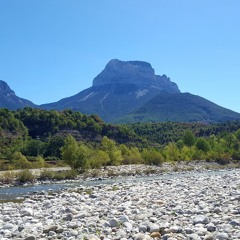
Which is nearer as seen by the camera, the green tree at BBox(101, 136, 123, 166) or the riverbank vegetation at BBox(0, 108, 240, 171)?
the riverbank vegetation at BBox(0, 108, 240, 171)

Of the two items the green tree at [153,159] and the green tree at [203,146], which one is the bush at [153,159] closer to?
the green tree at [153,159]

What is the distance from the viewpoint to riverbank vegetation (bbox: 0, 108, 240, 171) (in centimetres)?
6362

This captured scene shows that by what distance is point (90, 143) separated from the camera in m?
111

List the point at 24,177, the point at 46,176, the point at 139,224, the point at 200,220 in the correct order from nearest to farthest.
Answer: the point at 200,220 → the point at 139,224 → the point at 24,177 → the point at 46,176

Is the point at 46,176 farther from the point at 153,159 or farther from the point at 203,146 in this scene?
the point at 203,146

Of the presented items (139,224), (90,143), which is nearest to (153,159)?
(90,143)

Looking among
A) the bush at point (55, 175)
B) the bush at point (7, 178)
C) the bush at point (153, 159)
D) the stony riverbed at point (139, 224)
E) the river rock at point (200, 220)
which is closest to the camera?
→ the stony riverbed at point (139, 224)

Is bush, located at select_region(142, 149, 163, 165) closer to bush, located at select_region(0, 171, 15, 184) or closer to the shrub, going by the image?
the shrub

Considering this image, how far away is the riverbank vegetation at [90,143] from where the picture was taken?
209ft

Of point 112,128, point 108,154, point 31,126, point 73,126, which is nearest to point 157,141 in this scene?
point 112,128

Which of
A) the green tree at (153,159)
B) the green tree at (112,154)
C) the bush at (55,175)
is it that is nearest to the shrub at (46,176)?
the bush at (55,175)

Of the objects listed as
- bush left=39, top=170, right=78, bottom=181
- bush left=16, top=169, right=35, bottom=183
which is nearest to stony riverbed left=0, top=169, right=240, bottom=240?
bush left=16, top=169, right=35, bottom=183

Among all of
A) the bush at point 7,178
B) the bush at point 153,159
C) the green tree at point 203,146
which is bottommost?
the bush at point 7,178

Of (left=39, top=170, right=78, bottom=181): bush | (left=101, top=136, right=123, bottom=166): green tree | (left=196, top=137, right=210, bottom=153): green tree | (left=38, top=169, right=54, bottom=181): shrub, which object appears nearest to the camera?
(left=38, top=169, right=54, bottom=181): shrub
